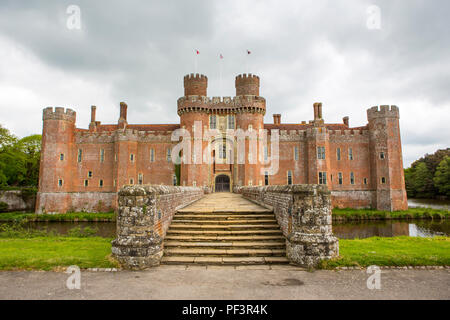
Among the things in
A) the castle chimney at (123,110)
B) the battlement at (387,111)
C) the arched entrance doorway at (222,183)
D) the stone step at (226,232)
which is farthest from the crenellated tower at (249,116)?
the stone step at (226,232)

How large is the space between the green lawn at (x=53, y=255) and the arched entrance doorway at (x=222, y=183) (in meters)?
26.9

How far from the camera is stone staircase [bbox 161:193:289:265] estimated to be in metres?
7.94

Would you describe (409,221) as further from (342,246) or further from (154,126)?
(154,126)

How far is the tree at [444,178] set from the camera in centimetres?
5347

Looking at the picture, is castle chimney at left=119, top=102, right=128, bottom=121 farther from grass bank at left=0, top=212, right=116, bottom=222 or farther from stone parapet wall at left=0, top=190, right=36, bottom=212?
stone parapet wall at left=0, top=190, right=36, bottom=212

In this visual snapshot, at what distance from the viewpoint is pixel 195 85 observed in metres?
36.0

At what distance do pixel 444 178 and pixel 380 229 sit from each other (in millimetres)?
38665

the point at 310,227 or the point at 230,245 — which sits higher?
the point at 310,227

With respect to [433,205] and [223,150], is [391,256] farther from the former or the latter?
[433,205]

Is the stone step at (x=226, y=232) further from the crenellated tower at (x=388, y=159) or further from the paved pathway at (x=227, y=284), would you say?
the crenellated tower at (x=388, y=159)

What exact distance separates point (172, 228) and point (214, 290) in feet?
13.9

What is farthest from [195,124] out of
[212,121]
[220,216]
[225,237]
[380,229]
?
[225,237]

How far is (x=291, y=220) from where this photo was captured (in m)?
8.18

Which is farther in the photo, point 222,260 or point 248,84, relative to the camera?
point 248,84
